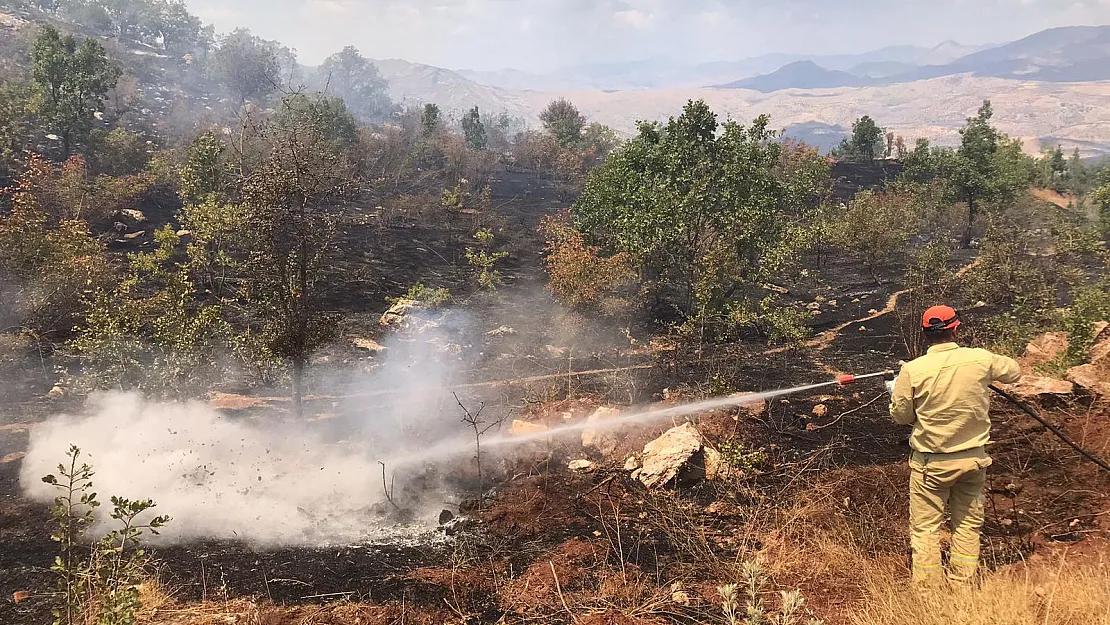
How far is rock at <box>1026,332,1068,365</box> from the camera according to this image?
383 inches

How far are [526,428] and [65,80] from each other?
27764mm

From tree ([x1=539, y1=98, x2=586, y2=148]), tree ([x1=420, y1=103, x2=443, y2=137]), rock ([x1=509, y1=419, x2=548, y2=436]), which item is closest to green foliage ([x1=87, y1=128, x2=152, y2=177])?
tree ([x1=420, y1=103, x2=443, y2=137])

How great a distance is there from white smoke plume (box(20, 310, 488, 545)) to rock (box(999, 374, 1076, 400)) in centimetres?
719

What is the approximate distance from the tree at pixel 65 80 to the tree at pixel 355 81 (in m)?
84.7

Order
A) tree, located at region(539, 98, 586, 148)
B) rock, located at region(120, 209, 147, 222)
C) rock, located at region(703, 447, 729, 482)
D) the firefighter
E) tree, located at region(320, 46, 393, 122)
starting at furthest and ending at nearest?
tree, located at region(320, 46, 393, 122) → tree, located at region(539, 98, 586, 148) → rock, located at region(120, 209, 147, 222) → rock, located at region(703, 447, 729, 482) → the firefighter

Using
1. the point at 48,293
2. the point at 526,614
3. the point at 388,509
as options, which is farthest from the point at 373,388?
the point at 526,614

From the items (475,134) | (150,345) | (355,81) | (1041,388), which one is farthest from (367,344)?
(355,81)

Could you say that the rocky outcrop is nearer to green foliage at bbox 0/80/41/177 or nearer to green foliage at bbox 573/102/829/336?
green foliage at bbox 573/102/829/336

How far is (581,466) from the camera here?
7645mm

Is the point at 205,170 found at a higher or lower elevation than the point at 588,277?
higher

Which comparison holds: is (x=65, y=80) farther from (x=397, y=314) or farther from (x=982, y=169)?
(x=982, y=169)

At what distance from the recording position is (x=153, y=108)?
52375 millimetres

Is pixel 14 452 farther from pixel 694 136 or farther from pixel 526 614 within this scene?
pixel 694 136

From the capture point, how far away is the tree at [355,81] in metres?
112
